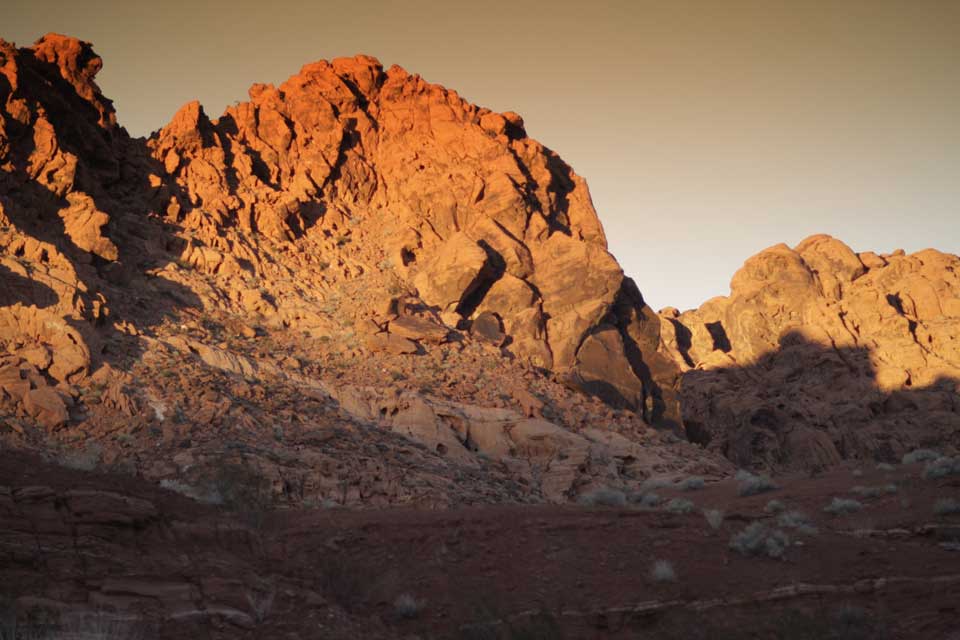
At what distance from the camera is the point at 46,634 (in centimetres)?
684

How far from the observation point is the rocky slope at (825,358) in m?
43.0

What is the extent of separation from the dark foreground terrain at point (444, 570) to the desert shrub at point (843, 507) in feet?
4.52

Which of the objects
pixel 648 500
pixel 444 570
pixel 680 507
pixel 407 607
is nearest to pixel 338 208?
pixel 648 500

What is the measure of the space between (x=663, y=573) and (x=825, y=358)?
4179cm

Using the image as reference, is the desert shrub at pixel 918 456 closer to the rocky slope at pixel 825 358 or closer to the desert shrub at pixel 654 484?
the desert shrub at pixel 654 484

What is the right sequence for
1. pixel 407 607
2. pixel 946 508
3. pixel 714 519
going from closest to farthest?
pixel 407 607 < pixel 714 519 < pixel 946 508

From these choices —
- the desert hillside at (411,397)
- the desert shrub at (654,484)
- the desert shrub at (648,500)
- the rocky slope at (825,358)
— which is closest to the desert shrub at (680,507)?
the desert hillside at (411,397)

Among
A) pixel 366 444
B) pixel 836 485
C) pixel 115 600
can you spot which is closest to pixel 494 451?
pixel 366 444

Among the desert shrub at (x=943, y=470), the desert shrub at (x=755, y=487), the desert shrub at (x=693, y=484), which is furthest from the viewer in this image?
the desert shrub at (x=693, y=484)

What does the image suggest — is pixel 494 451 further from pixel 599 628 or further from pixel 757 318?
pixel 757 318

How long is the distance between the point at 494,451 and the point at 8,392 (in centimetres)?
1609

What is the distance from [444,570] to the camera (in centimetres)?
1249

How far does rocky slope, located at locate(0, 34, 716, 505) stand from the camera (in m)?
21.6

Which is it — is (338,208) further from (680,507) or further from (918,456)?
(918,456)
